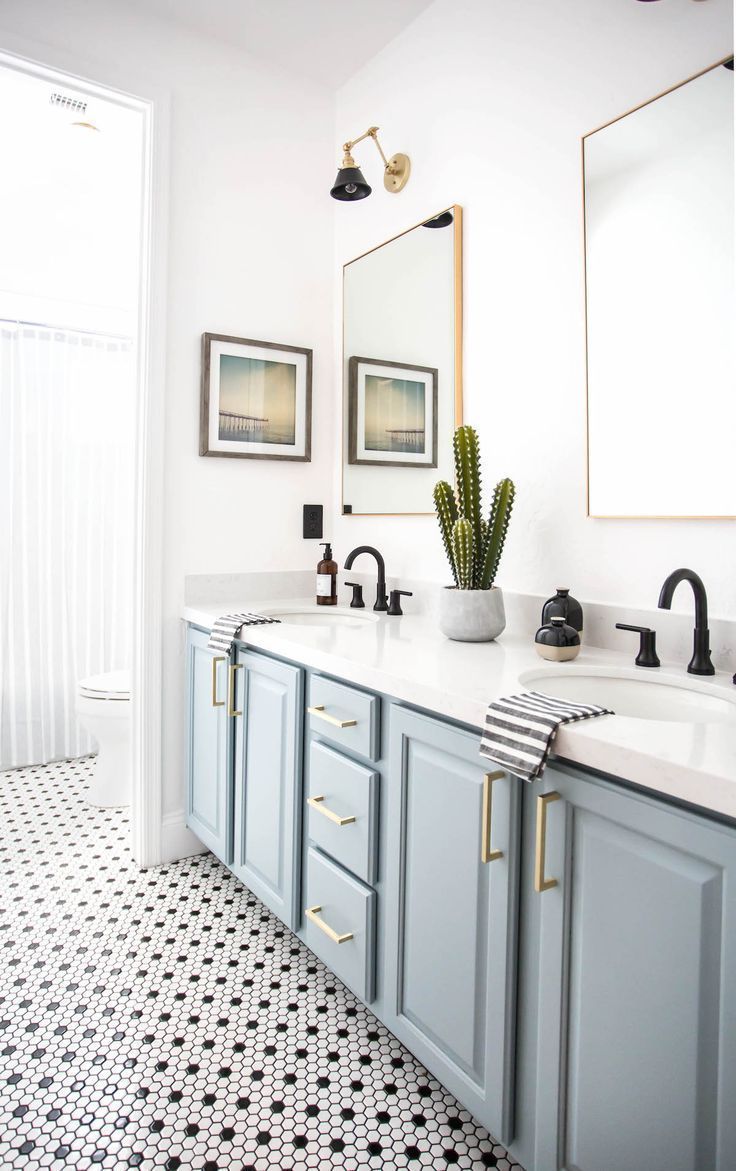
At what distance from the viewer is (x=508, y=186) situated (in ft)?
6.15

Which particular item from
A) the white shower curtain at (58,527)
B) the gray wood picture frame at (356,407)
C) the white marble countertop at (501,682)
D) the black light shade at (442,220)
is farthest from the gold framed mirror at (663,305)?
the white shower curtain at (58,527)

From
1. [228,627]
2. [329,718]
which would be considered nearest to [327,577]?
[228,627]

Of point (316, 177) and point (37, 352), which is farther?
point (37, 352)

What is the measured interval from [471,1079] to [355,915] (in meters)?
0.38

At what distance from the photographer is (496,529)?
172 centimetres

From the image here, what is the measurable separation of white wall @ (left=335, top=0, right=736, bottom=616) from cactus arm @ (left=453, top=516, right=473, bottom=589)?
22 cm

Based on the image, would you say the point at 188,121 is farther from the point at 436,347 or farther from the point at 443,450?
the point at 443,450

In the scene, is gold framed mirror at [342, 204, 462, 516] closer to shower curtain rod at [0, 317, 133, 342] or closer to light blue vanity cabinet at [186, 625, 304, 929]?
light blue vanity cabinet at [186, 625, 304, 929]

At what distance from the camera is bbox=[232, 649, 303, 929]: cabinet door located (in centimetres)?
172

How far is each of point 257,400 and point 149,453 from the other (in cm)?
44

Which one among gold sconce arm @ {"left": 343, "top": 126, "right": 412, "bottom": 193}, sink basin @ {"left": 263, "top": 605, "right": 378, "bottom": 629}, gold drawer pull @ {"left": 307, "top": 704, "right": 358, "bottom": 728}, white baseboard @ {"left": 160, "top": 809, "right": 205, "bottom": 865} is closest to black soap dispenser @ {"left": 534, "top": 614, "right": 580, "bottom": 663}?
gold drawer pull @ {"left": 307, "top": 704, "right": 358, "bottom": 728}

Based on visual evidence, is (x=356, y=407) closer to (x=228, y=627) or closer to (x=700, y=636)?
(x=228, y=627)

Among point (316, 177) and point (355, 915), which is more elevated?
point (316, 177)

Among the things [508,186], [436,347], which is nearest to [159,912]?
[436,347]
